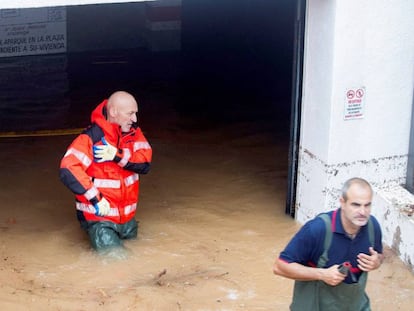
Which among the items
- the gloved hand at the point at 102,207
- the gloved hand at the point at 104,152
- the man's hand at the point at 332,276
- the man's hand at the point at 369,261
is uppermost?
the gloved hand at the point at 104,152

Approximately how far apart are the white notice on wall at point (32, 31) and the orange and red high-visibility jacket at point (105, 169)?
8.61 metres

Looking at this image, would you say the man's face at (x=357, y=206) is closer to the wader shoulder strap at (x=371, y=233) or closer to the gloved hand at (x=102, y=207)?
the wader shoulder strap at (x=371, y=233)

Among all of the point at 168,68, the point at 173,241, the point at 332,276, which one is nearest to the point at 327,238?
the point at 332,276

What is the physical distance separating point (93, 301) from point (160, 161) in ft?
11.1

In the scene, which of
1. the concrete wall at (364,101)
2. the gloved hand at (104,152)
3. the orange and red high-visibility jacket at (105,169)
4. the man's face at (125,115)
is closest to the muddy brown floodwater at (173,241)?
the orange and red high-visibility jacket at (105,169)

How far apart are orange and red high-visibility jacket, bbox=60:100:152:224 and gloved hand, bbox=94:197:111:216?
0.10 ft

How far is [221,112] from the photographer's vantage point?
11.4 meters

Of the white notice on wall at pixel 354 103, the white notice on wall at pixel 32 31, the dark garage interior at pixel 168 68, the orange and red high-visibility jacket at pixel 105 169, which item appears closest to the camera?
the orange and red high-visibility jacket at pixel 105 169

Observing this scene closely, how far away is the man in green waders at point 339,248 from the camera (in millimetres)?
4359

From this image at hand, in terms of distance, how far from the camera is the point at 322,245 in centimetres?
443

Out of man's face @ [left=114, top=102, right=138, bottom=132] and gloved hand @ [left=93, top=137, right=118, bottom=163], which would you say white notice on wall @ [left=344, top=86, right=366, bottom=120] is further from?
gloved hand @ [left=93, top=137, right=118, bottom=163]

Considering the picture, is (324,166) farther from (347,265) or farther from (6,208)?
(6,208)

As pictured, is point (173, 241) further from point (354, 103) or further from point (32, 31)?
point (32, 31)

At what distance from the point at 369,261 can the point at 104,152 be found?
2.83m
